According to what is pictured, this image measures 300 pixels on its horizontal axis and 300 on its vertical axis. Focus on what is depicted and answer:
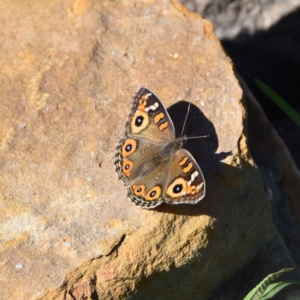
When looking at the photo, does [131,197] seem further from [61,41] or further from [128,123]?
[61,41]

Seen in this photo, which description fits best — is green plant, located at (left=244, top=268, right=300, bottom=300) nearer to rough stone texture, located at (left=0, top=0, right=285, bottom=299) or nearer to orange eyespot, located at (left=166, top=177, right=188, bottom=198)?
rough stone texture, located at (left=0, top=0, right=285, bottom=299)

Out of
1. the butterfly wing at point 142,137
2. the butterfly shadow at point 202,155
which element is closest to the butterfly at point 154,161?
the butterfly wing at point 142,137

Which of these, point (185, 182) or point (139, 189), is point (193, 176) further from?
point (139, 189)

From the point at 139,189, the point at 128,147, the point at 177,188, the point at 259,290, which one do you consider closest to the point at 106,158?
the point at 128,147

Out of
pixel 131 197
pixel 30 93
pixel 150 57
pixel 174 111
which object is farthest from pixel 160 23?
pixel 131 197

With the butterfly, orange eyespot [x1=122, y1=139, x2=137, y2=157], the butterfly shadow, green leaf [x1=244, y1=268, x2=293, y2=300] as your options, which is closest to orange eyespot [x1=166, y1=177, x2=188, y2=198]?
the butterfly

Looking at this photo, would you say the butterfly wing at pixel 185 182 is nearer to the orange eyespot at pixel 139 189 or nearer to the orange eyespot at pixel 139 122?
the orange eyespot at pixel 139 189

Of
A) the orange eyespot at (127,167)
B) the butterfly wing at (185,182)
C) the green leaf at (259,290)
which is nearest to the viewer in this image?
the butterfly wing at (185,182)
